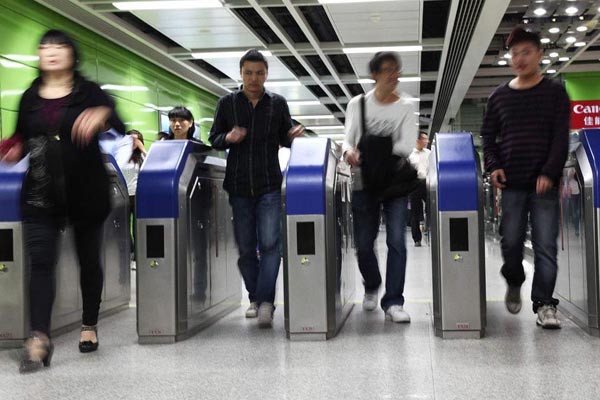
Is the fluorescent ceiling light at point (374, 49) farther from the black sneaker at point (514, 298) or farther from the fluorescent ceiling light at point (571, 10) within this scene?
the black sneaker at point (514, 298)

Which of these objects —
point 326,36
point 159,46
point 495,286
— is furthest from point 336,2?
point 495,286

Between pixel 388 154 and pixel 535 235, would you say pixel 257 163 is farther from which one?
pixel 535 235

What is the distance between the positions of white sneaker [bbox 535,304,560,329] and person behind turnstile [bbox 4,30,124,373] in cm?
239

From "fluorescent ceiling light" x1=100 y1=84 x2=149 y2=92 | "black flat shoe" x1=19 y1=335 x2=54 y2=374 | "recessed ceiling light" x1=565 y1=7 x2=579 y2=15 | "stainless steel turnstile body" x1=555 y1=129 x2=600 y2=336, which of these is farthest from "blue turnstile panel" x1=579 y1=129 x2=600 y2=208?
"fluorescent ceiling light" x1=100 y1=84 x2=149 y2=92

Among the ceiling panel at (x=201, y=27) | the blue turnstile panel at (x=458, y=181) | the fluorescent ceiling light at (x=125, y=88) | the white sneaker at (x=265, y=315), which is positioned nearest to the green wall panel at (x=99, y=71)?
the fluorescent ceiling light at (x=125, y=88)

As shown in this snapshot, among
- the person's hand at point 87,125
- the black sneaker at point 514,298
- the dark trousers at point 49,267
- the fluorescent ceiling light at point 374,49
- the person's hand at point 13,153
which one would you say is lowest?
the black sneaker at point 514,298

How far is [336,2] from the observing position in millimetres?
9008

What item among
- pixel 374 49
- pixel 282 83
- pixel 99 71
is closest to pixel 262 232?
pixel 99 71

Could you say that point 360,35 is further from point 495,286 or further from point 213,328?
point 213,328

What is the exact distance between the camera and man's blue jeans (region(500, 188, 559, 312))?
3.59m

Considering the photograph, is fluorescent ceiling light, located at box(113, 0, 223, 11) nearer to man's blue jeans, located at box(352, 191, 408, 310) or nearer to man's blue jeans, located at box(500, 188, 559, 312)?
man's blue jeans, located at box(352, 191, 408, 310)

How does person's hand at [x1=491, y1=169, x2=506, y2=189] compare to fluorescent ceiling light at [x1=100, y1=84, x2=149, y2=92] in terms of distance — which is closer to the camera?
person's hand at [x1=491, y1=169, x2=506, y2=189]

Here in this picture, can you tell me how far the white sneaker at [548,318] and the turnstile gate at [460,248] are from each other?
40 cm

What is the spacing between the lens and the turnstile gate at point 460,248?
344cm
